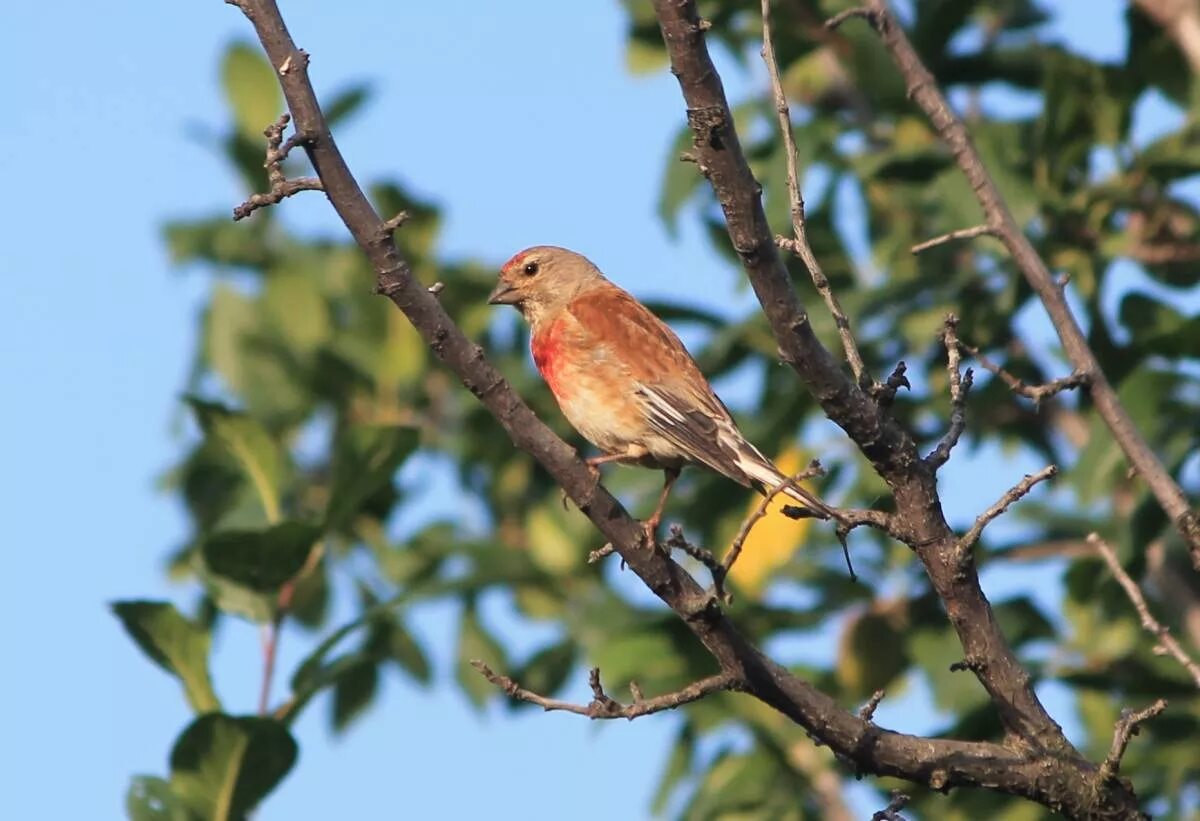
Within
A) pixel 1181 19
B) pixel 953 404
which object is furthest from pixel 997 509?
pixel 1181 19

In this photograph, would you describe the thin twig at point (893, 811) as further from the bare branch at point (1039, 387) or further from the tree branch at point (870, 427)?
the bare branch at point (1039, 387)

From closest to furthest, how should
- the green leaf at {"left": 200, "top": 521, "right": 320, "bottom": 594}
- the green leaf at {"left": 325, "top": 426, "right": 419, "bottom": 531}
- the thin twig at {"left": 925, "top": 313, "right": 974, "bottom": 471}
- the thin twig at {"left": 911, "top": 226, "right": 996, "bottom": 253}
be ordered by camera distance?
the thin twig at {"left": 925, "top": 313, "right": 974, "bottom": 471} < the thin twig at {"left": 911, "top": 226, "right": 996, "bottom": 253} < the green leaf at {"left": 200, "top": 521, "right": 320, "bottom": 594} < the green leaf at {"left": 325, "top": 426, "right": 419, "bottom": 531}

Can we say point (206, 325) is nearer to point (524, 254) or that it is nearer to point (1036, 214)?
point (524, 254)

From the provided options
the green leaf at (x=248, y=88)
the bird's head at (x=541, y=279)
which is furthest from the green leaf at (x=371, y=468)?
the green leaf at (x=248, y=88)

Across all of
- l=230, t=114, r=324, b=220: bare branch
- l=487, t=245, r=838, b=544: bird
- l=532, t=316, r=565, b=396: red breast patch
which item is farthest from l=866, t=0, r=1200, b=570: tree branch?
l=230, t=114, r=324, b=220: bare branch

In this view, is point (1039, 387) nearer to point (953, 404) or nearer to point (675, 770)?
point (953, 404)

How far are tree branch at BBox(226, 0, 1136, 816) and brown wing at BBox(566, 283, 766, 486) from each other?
165 centimetres

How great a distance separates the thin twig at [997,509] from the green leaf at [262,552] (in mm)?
2351

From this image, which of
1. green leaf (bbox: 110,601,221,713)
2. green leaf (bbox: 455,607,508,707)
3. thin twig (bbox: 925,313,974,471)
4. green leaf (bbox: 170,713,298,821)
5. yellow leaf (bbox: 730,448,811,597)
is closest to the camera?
thin twig (bbox: 925,313,974,471)

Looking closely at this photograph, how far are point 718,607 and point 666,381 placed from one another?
2432 millimetres

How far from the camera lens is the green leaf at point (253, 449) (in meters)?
6.19

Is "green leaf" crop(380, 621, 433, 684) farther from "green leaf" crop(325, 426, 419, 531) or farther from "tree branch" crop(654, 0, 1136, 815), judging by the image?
"tree branch" crop(654, 0, 1136, 815)

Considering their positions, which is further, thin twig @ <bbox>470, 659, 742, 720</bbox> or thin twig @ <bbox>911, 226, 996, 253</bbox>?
thin twig @ <bbox>911, 226, 996, 253</bbox>

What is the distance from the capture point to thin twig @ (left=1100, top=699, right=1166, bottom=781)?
400 cm
